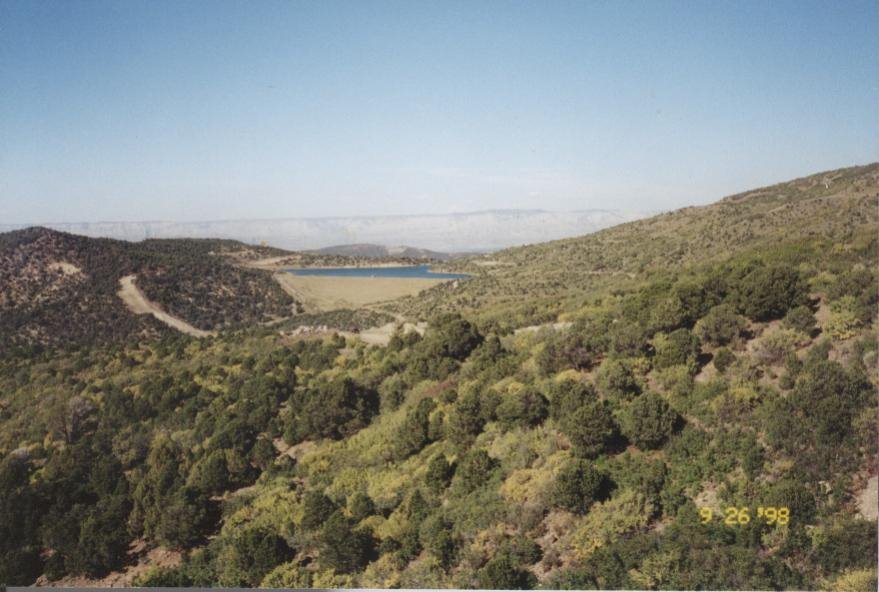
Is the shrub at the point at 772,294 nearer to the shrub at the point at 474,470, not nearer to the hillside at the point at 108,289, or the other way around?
the shrub at the point at 474,470

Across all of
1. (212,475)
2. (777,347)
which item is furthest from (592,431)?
(212,475)

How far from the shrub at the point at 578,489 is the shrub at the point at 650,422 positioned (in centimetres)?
91

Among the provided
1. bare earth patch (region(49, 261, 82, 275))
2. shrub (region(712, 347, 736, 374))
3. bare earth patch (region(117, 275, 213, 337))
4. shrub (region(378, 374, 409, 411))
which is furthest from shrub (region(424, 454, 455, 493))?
bare earth patch (region(49, 261, 82, 275))

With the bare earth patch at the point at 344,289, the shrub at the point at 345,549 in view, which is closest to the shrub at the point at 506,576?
the shrub at the point at 345,549

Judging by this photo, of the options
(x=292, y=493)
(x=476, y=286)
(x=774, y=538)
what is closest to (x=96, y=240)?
(x=476, y=286)

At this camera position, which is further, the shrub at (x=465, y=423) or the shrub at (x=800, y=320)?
the shrub at (x=465, y=423)

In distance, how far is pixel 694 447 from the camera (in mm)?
7094

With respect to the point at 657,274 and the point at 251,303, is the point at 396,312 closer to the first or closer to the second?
the point at 251,303

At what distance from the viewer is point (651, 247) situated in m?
17.8

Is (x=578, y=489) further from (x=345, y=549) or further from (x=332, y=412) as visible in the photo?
(x=332, y=412)

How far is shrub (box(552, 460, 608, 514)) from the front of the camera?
22.8 feet

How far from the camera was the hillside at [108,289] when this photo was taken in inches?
627

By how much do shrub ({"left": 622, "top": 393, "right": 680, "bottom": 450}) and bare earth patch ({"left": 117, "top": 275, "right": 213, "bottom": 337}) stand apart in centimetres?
1486

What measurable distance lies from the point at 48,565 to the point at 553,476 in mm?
8661
